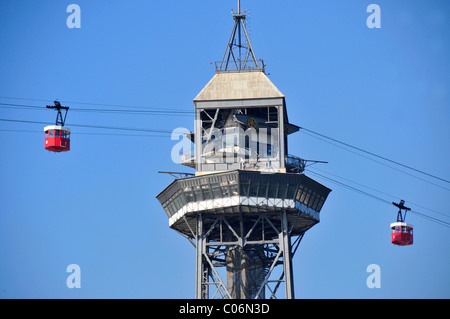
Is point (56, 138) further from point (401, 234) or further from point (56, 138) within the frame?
point (401, 234)

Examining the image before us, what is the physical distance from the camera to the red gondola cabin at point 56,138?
447 feet

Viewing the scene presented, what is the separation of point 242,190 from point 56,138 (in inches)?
1142

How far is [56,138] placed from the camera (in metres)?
136

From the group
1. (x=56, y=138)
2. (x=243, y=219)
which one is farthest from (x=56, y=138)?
(x=243, y=219)

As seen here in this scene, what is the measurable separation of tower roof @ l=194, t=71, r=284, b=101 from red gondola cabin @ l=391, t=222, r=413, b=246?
70.0 feet

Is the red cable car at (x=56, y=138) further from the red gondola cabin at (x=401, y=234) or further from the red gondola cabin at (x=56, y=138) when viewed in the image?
the red gondola cabin at (x=401, y=234)

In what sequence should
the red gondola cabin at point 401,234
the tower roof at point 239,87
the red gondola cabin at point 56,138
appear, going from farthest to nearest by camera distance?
the tower roof at point 239,87 < the red gondola cabin at point 401,234 < the red gondola cabin at point 56,138

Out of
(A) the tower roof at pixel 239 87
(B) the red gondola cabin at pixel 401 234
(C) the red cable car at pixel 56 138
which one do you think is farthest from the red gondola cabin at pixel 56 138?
(B) the red gondola cabin at pixel 401 234

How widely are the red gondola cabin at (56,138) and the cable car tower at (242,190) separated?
26.2 m
